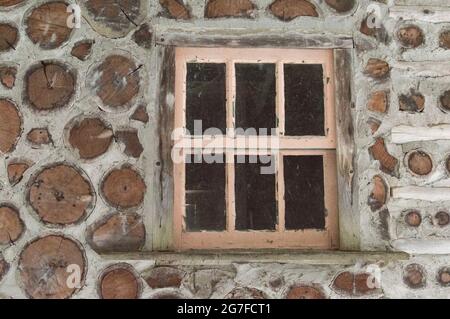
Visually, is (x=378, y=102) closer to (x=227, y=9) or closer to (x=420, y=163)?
(x=420, y=163)

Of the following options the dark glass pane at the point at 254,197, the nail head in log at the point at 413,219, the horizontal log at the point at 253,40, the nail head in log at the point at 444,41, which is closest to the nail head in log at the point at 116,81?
the horizontal log at the point at 253,40

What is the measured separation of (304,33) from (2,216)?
205 cm

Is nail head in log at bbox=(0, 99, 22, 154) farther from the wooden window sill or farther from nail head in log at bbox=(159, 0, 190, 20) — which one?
nail head in log at bbox=(159, 0, 190, 20)

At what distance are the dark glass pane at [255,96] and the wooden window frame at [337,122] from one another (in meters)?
0.15

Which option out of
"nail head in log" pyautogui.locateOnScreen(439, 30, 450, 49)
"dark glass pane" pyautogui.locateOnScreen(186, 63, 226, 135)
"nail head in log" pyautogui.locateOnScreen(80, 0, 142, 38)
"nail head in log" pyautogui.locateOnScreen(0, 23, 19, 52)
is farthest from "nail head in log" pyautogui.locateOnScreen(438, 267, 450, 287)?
"nail head in log" pyautogui.locateOnScreen(0, 23, 19, 52)

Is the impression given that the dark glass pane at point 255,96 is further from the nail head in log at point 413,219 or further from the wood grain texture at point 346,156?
the nail head in log at point 413,219

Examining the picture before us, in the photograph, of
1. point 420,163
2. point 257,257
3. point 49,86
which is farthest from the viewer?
point 420,163

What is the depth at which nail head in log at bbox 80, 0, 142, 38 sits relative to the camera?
2.93 metres

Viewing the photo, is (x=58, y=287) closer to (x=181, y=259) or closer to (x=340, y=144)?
(x=181, y=259)

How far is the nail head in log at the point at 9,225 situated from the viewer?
2762 mm

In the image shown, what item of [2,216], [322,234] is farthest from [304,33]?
A: [2,216]

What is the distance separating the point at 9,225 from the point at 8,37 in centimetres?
109

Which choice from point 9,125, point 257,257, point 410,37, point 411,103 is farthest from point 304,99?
point 9,125

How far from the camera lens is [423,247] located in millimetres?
2893
